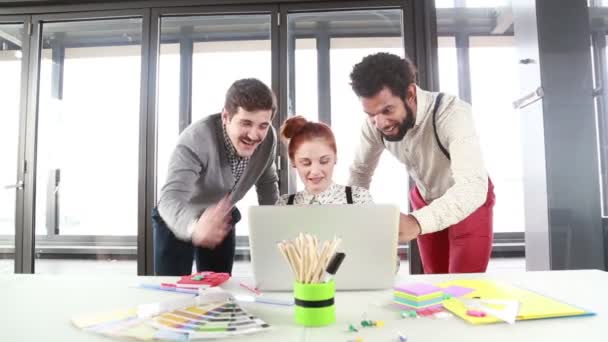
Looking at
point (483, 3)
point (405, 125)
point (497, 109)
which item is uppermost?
point (483, 3)

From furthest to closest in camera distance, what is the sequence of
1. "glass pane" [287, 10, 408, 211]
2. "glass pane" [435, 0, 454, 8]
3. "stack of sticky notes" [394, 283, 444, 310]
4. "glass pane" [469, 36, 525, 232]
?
1. "glass pane" [469, 36, 525, 232]
2. "glass pane" [287, 10, 408, 211]
3. "glass pane" [435, 0, 454, 8]
4. "stack of sticky notes" [394, 283, 444, 310]

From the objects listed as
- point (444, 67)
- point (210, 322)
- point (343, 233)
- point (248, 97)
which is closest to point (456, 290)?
point (343, 233)

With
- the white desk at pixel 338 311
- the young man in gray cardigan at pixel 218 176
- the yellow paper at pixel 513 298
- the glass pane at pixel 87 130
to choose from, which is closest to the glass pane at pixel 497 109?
the young man in gray cardigan at pixel 218 176

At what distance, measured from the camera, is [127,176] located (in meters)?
4.16

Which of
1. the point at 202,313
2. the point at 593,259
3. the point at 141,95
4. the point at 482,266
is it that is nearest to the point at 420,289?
the point at 202,313

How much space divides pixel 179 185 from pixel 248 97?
42 cm

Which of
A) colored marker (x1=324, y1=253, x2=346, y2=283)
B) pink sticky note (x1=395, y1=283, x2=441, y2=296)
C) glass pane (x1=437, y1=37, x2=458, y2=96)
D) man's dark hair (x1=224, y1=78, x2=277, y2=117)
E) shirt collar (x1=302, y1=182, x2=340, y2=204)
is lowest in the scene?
pink sticky note (x1=395, y1=283, x2=441, y2=296)

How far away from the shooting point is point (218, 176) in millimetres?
1747

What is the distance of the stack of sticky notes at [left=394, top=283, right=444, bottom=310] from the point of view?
79cm

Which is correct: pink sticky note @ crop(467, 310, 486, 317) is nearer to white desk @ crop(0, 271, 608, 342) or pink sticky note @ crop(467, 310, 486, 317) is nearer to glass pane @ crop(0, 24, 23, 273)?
white desk @ crop(0, 271, 608, 342)

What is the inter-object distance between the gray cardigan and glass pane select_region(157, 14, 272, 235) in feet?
4.02

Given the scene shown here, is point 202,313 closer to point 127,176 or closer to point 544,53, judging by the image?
point 544,53

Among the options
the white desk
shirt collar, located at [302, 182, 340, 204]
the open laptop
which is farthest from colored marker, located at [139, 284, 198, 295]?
shirt collar, located at [302, 182, 340, 204]

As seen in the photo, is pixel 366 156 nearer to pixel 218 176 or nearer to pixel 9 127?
pixel 218 176
